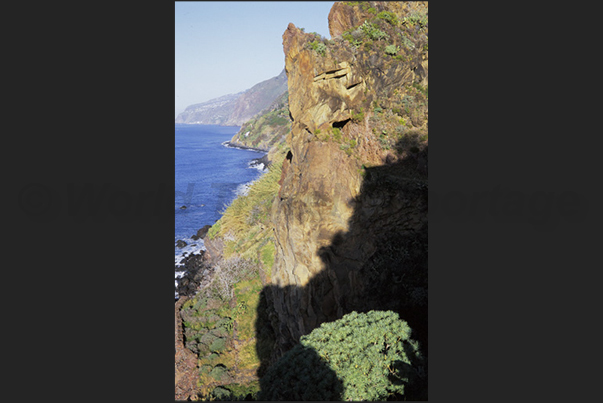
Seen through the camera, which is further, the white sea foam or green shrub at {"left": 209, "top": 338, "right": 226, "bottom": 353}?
the white sea foam

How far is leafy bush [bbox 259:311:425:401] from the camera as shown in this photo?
573cm

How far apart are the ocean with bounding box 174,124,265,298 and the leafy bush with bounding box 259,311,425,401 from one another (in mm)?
15381

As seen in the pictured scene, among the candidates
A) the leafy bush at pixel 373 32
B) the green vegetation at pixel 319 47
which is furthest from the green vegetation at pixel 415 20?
the green vegetation at pixel 319 47

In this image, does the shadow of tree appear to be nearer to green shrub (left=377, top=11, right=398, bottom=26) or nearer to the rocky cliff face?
the rocky cliff face

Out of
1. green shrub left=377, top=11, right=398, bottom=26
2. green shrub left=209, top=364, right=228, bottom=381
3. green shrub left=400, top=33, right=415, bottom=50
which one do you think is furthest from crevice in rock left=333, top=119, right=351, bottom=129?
green shrub left=209, top=364, right=228, bottom=381

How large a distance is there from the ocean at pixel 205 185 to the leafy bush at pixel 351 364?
1538cm

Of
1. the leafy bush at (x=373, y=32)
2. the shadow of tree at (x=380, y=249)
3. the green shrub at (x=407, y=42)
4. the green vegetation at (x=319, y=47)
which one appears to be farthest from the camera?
the green shrub at (x=407, y=42)

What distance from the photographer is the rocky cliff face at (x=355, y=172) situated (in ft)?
33.2

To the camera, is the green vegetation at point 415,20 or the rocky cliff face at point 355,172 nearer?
the rocky cliff face at point 355,172

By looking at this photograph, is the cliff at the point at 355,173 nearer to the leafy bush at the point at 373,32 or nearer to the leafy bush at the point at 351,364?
the leafy bush at the point at 373,32

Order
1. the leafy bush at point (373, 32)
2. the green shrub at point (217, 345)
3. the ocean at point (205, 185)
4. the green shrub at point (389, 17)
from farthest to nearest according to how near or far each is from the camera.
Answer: the ocean at point (205, 185) < the green shrub at point (217, 345) < the green shrub at point (389, 17) < the leafy bush at point (373, 32)

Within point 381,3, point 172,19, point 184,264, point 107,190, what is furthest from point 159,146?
point 184,264

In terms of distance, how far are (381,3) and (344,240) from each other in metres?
8.35

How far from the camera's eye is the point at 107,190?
9.29 ft
